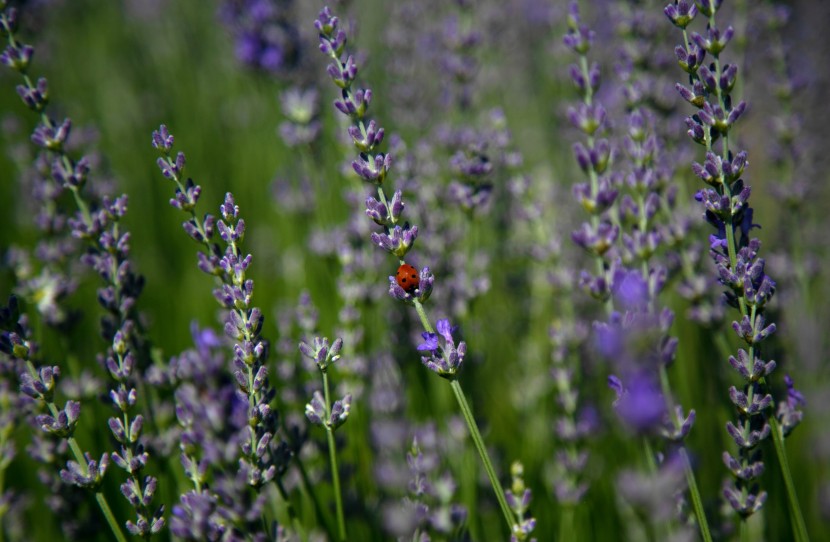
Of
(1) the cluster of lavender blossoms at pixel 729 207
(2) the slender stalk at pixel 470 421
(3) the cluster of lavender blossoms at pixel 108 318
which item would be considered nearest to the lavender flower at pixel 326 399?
(2) the slender stalk at pixel 470 421

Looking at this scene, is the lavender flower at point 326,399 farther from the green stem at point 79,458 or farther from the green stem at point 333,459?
the green stem at point 79,458

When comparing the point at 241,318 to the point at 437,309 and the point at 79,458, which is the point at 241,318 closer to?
the point at 79,458

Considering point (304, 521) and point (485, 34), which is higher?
point (485, 34)

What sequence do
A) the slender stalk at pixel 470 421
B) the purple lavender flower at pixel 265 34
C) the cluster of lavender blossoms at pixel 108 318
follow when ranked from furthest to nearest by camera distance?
1. the purple lavender flower at pixel 265 34
2. the cluster of lavender blossoms at pixel 108 318
3. the slender stalk at pixel 470 421

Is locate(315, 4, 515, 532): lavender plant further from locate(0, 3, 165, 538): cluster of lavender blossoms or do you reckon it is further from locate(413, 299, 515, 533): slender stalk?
locate(0, 3, 165, 538): cluster of lavender blossoms

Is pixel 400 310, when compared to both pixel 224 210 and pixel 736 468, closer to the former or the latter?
pixel 224 210

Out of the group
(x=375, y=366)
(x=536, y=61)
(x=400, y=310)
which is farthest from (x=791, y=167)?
(x=536, y=61)

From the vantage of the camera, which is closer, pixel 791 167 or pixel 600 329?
pixel 600 329
